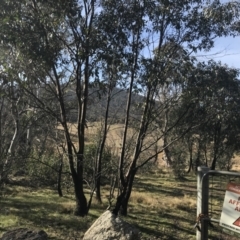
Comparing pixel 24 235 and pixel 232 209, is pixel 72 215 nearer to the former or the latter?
pixel 24 235

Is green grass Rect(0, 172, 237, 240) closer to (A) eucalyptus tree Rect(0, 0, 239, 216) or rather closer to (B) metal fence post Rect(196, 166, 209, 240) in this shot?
(A) eucalyptus tree Rect(0, 0, 239, 216)

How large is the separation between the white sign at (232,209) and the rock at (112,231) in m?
2.96

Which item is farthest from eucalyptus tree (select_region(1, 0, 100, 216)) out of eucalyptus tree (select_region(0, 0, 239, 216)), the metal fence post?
the metal fence post

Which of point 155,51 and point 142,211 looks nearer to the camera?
point 155,51

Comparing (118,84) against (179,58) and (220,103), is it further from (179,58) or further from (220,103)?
(220,103)

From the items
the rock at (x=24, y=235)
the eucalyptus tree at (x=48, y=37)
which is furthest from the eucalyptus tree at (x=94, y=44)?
the rock at (x=24, y=235)

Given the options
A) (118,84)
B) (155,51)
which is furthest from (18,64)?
(155,51)

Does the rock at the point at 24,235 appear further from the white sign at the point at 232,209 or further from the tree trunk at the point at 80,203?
the tree trunk at the point at 80,203

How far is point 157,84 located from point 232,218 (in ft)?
24.6

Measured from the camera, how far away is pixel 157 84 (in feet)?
36.8

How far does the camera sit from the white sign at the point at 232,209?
3904 mm

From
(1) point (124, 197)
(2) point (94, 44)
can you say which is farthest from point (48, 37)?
(1) point (124, 197)

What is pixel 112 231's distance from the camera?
6836 mm

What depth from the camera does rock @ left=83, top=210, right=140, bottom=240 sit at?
266 inches
